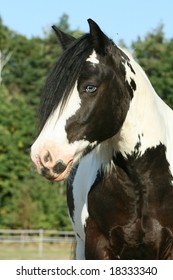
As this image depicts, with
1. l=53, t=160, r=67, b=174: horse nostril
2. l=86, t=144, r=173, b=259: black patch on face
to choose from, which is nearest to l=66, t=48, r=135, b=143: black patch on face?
l=53, t=160, r=67, b=174: horse nostril

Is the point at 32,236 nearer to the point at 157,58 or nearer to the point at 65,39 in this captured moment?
the point at 65,39

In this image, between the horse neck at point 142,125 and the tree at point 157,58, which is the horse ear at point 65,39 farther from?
the tree at point 157,58

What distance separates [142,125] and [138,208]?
627 mm

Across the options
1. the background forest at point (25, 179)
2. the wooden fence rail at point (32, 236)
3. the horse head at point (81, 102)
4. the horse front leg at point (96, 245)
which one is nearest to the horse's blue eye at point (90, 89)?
the horse head at point (81, 102)

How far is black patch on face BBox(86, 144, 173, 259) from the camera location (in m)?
5.00

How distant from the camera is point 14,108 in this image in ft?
89.6

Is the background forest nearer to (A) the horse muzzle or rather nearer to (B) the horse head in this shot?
(B) the horse head

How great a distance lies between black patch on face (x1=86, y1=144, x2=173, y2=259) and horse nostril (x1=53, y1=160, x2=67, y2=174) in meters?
0.79

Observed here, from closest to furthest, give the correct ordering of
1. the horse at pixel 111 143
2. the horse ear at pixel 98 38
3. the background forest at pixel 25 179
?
the horse at pixel 111 143 < the horse ear at pixel 98 38 < the background forest at pixel 25 179

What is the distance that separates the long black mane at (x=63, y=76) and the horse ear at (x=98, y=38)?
45mm

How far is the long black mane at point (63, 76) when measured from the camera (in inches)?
179

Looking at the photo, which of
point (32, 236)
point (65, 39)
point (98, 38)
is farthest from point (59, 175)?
point (32, 236)

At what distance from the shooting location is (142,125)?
5.07 metres
